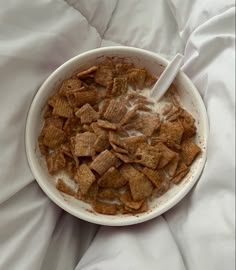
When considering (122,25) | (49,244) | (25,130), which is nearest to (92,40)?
(122,25)

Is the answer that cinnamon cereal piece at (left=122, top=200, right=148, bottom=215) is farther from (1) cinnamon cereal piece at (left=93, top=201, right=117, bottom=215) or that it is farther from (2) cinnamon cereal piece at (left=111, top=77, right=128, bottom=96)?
(2) cinnamon cereal piece at (left=111, top=77, right=128, bottom=96)

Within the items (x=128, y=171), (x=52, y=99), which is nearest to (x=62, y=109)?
(x=52, y=99)

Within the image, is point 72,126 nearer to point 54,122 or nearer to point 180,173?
point 54,122

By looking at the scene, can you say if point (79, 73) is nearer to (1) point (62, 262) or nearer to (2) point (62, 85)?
(2) point (62, 85)

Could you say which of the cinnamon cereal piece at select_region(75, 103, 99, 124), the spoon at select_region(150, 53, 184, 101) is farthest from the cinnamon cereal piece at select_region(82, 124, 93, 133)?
the spoon at select_region(150, 53, 184, 101)

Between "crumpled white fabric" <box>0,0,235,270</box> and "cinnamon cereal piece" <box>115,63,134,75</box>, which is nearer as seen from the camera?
"crumpled white fabric" <box>0,0,235,270</box>

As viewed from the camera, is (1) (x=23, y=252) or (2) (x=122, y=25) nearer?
(1) (x=23, y=252)
